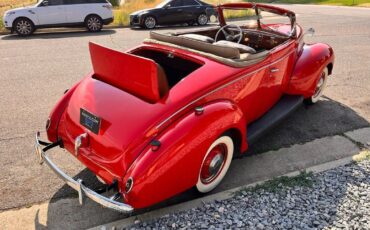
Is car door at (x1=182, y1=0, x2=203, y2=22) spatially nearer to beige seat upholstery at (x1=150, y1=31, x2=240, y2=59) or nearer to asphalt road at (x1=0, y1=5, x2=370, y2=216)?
asphalt road at (x1=0, y1=5, x2=370, y2=216)

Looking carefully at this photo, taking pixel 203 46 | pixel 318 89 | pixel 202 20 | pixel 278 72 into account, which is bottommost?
pixel 318 89

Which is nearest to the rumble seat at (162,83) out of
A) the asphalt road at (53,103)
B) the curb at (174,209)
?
the curb at (174,209)

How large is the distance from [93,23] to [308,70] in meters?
10.6

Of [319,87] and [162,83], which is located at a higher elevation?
[162,83]

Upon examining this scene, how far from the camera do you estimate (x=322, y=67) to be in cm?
520

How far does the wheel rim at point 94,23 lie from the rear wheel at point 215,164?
37.7ft

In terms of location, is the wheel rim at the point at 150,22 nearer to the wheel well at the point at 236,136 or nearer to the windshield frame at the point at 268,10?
the windshield frame at the point at 268,10

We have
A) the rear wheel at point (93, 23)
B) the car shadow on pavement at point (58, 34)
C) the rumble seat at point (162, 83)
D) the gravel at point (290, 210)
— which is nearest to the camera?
the gravel at point (290, 210)

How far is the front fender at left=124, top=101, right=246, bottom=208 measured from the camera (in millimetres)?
2850

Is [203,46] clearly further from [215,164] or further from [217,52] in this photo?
[215,164]

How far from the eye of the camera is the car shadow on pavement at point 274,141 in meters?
3.24

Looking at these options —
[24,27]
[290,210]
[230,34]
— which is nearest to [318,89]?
[230,34]

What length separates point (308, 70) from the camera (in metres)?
4.98

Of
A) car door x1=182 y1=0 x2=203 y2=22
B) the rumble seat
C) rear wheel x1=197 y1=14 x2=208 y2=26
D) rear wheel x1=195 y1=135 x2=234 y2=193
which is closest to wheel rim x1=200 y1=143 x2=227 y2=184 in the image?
rear wheel x1=195 y1=135 x2=234 y2=193
